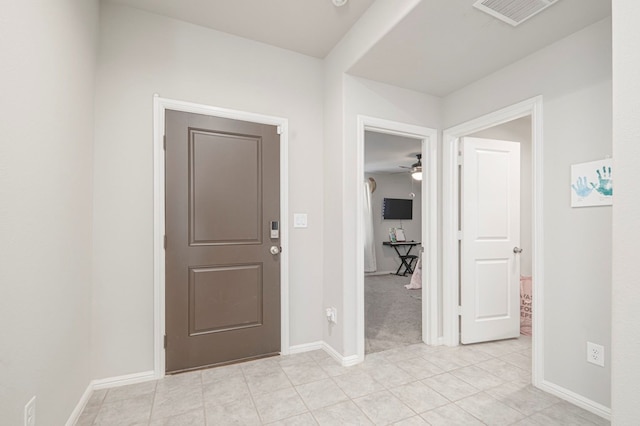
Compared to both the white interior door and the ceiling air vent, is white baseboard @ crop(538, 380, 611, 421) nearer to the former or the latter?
the white interior door

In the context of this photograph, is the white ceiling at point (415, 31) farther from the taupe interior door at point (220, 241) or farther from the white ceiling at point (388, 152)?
the white ceiling at point (388, 152)

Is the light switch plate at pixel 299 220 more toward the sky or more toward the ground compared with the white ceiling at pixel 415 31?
more toward the ground

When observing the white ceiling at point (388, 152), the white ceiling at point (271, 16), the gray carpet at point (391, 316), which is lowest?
the gray carpet at point (391, 316)

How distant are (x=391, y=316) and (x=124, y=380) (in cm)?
299

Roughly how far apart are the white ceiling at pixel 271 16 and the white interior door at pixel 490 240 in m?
1.67

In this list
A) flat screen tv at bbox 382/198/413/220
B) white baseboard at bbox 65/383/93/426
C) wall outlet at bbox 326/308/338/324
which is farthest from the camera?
flat screen tv at bbox 382/198/413/220

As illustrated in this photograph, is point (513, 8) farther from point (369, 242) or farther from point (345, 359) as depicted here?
point (369, 242)

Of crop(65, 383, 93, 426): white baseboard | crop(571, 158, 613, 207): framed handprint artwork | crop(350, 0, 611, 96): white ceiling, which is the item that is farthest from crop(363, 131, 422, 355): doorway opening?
crop(65, 383, 93, 426): white baseboard

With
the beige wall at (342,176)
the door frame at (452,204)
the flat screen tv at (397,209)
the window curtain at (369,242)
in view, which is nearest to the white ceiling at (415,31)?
the beige wall at (342,176)

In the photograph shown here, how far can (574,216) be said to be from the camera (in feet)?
6.60

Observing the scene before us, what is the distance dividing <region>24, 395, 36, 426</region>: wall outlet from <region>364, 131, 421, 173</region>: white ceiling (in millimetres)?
4404

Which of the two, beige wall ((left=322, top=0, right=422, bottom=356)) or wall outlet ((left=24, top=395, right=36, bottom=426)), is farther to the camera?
beige wall ((left=322, top=0, right=422, bottom=356))

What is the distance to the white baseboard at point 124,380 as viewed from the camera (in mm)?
2092

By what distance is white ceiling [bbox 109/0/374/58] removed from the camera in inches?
86.4
